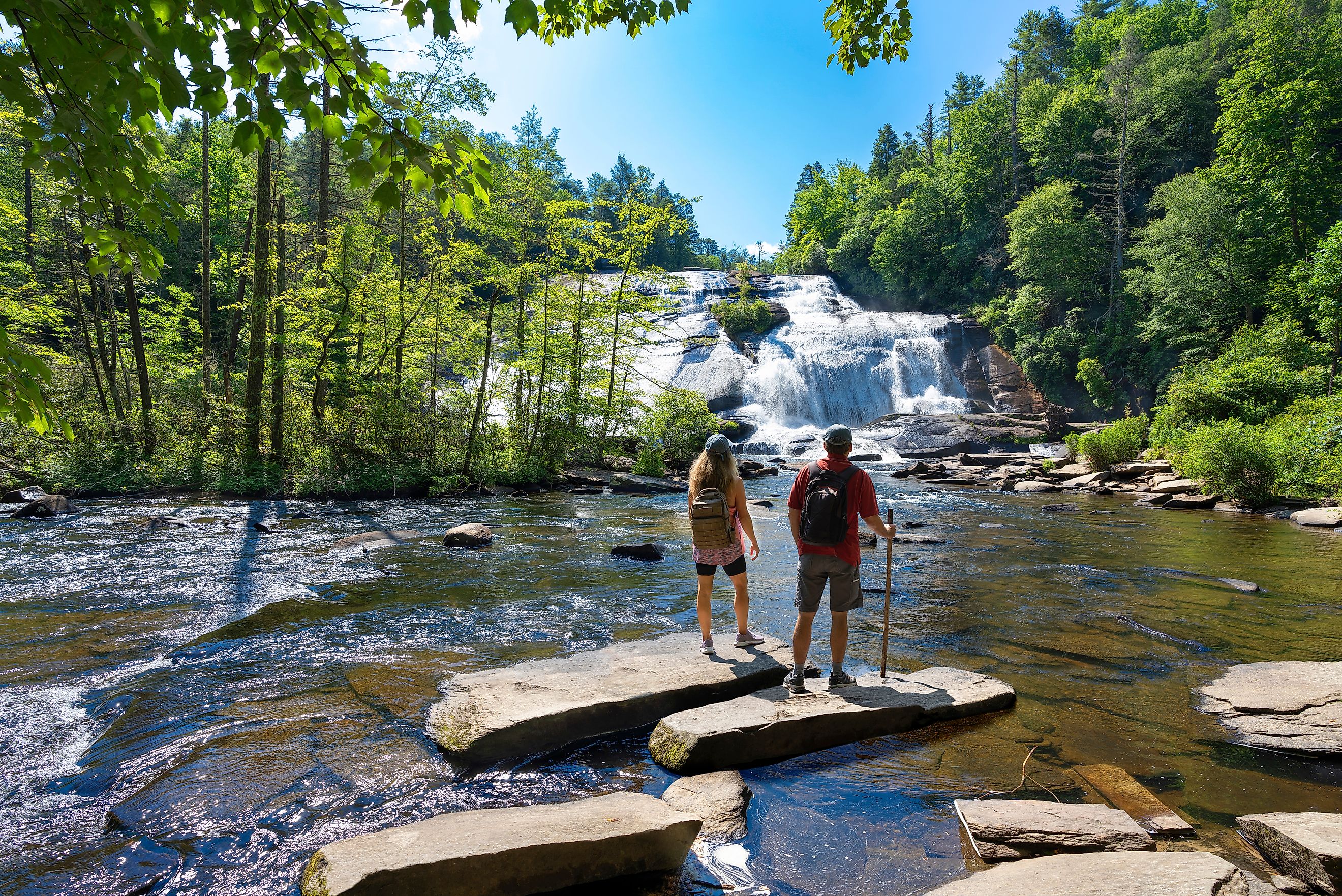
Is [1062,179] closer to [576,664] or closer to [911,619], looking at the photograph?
[911,619]

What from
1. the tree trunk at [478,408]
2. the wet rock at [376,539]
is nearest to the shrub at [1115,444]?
the tree trunk at [478,408]

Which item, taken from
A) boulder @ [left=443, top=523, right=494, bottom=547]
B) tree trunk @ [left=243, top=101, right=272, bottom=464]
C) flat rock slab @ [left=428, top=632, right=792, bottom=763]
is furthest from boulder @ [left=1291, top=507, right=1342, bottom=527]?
tree trunk @ [left=243, top=101, right=272, bottom=464]

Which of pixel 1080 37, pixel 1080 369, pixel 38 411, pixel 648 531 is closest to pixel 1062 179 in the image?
pixel 1080 369

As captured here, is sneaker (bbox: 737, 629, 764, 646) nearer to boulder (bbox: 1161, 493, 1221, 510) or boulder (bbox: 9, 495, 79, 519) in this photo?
boulder (bbox: 9, 495, 79, 519)

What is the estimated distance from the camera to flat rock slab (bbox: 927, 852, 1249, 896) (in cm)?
253

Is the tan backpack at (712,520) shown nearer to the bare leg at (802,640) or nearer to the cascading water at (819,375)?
the bare leg at (802,640)

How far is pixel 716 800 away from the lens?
3590 mm

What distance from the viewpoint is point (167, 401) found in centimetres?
1727

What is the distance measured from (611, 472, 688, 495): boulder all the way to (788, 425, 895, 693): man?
46.9 feet

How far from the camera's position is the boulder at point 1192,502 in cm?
1630

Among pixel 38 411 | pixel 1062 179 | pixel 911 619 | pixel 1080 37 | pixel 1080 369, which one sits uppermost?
pixel 1080 37

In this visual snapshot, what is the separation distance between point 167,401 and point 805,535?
19.6m

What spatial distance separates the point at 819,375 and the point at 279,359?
2736 centimetres

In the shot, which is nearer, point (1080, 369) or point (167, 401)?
point (167, 401)
